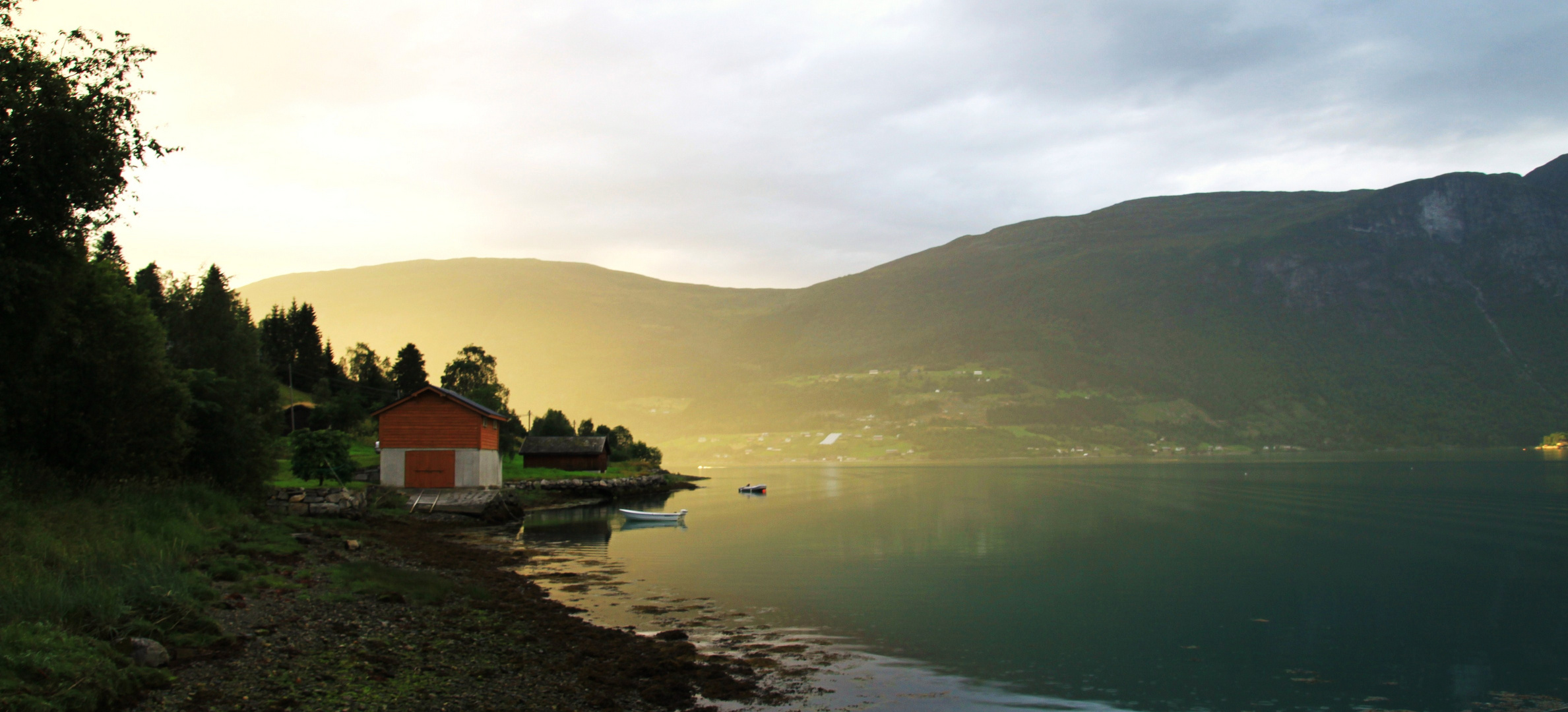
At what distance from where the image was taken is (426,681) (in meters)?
13.6

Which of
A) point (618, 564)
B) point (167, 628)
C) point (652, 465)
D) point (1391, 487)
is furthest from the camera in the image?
point (652, 465)

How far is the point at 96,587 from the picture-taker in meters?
13.5

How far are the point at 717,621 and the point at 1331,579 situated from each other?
904 inches

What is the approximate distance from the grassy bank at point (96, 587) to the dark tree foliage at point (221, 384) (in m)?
9.87

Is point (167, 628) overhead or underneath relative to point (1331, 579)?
overhead

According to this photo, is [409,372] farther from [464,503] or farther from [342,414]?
[464,503]

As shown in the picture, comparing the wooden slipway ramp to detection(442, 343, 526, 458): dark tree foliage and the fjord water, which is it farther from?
detection(442, 343, 526, 458): dark tree foliage

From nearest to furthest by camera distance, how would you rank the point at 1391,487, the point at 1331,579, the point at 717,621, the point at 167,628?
the point at 167,628, the point at 717,621, the point at 1331,579, the point at 1391,487

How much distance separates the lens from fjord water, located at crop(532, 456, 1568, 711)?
17.9 metres

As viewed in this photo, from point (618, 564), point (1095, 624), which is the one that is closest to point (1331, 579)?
point (1095, 624)

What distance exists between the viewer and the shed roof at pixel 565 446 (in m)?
94.4

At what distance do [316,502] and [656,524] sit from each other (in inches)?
809

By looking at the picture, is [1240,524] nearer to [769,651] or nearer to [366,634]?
[769,651]

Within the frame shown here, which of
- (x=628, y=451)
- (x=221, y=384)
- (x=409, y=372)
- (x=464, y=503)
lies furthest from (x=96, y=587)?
(x=628, y=451)
